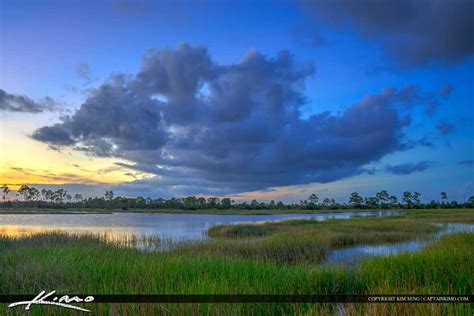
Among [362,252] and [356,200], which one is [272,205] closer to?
[356,200]

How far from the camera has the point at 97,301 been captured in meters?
6.65

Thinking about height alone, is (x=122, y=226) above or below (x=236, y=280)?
below

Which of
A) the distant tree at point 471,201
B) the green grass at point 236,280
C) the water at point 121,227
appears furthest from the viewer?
the distant tree at point 471,201

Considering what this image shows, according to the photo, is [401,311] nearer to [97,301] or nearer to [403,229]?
[97,301]

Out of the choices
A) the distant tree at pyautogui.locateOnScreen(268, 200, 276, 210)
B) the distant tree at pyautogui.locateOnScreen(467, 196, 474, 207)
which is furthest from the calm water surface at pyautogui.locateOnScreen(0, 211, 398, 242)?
the distant tree at pyautogui.locateOnScreen(467, 196, 474, 207)

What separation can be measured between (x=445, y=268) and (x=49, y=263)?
518 inches

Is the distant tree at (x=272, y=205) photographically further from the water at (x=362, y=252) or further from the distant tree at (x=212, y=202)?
the water at (x=362, y=252)

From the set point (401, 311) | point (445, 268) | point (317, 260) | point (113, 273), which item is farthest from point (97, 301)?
point (317, 260)

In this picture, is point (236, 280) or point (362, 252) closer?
point (236, 280)
